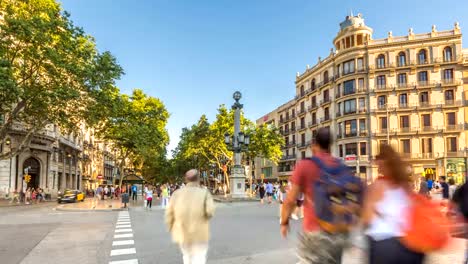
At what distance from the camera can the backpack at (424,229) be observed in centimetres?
273

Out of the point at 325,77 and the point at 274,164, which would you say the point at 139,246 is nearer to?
the point at 325,77

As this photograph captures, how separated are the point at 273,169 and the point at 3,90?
207 feet

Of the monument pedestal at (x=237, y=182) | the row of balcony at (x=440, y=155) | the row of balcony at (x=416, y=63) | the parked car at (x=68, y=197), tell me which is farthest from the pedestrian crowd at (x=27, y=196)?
the row of balcony at (x=416, y=63)

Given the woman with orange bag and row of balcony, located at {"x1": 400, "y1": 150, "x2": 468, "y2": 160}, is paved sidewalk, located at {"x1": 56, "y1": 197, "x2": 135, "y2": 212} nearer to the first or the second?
the woman with orange bag

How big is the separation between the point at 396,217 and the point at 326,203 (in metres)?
0.61

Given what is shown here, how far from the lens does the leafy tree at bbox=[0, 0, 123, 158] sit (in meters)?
25.2

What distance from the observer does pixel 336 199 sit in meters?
3.35

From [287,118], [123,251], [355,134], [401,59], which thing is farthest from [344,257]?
[287,118]

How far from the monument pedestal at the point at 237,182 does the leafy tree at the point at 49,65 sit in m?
11.5

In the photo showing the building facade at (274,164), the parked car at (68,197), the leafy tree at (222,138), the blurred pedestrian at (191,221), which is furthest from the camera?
the building facade at (274,164)

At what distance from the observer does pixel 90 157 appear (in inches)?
2800

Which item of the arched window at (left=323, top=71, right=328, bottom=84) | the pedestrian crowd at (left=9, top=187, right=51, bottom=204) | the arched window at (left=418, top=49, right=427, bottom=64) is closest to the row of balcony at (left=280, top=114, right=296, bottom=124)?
the arched window at (left=323, top=71, right=328, bottom=84)

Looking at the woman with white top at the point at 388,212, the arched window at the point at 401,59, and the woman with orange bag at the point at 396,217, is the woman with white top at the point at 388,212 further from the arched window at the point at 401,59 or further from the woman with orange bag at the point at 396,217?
the arched window at the point at 401,59

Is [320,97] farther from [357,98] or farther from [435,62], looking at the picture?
[435,62]
